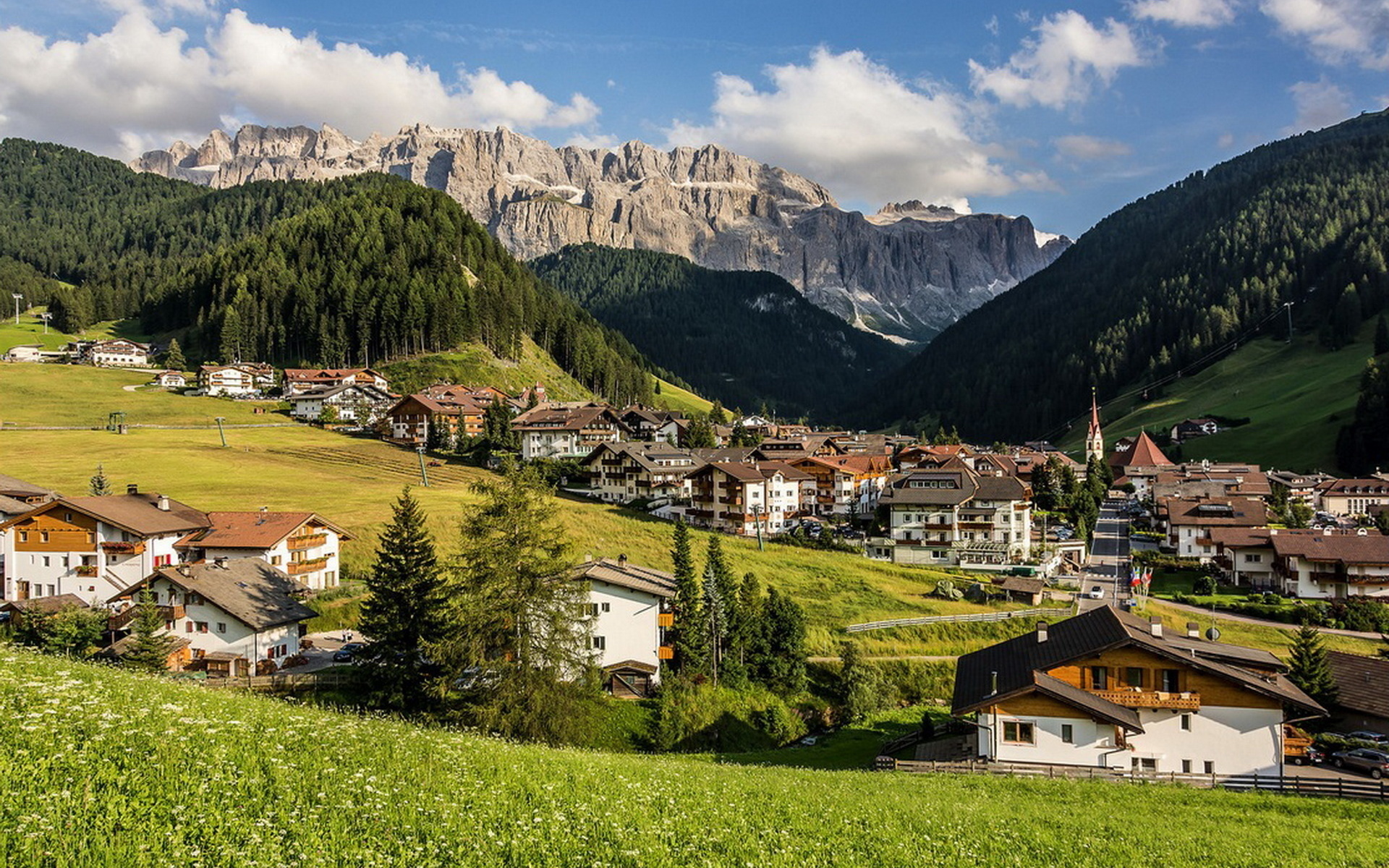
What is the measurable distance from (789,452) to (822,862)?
368ft

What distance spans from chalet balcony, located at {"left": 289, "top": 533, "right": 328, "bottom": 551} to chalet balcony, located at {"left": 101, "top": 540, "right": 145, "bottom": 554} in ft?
29.5

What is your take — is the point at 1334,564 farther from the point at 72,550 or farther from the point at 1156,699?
the point at 72,550

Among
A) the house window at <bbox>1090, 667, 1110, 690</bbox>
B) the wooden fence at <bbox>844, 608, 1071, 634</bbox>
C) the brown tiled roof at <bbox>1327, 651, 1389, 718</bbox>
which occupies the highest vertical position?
the house window at <bbox>1090, 667, 1110, 690</bbox>

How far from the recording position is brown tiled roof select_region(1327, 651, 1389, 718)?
131ft

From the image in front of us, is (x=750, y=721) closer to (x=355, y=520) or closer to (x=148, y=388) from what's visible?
(x=355, y=520)

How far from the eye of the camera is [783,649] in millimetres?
51812

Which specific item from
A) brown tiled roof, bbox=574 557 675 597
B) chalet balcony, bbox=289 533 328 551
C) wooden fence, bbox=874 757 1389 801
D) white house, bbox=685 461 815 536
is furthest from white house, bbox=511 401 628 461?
wooden fence, bbox=874 757 1389 801

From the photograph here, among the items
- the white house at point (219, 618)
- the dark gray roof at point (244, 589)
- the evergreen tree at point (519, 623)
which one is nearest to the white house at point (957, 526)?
the evergreen tree at point (519, 623)

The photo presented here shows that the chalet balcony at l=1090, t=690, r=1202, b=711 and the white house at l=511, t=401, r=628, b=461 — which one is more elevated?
the white house at l=511, t=401, r=628, b=461

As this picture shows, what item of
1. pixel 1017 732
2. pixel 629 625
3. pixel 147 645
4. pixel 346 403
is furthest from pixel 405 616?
pixel 346 403

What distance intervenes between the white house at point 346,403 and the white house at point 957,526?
93.9 m

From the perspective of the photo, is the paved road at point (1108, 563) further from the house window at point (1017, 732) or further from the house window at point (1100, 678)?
the house window at point (1017, 732)

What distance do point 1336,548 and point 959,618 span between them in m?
42.2

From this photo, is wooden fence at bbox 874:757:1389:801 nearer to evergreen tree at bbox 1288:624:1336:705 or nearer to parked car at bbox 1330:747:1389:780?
parked car at bbox 1330:747:1389:780
